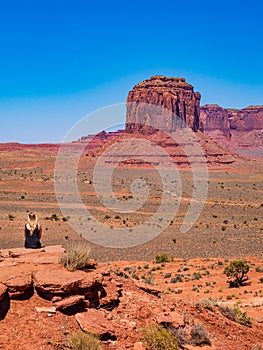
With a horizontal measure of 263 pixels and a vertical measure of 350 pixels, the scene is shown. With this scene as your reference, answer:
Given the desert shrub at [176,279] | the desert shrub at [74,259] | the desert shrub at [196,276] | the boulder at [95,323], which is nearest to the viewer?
the boulder at [95,323]

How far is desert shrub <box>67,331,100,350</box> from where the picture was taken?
20.3ft

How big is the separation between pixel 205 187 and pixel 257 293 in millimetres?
60369

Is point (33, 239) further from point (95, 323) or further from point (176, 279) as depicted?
point (176, 279)

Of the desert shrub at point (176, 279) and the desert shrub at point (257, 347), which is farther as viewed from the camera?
the desert shrub at point (176, 279)

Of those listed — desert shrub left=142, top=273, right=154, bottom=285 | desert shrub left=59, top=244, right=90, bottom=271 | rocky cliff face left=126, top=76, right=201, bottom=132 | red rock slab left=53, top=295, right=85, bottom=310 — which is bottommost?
desert shrub left=142, top=273, right=154, bottom=285

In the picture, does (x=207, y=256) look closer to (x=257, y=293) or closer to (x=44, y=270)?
(x=257, y=293)

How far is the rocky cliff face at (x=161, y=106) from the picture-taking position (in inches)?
4796

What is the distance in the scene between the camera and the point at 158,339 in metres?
6.99

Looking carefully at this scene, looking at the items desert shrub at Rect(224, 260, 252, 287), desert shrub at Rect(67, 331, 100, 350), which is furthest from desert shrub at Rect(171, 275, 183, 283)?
desert shrub at Rect(67, 331, 100, 350)

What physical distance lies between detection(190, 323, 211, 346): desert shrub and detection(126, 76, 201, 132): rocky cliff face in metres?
112

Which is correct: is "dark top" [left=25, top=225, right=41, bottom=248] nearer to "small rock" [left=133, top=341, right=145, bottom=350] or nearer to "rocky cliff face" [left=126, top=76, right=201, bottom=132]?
"small rock" [left=133, top=341, right=145, bottom=350]

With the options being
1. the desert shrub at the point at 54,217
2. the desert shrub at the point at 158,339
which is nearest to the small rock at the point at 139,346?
the desert shrub at the point at 158,339

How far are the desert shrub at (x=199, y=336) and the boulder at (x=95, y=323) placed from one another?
163 centimetres

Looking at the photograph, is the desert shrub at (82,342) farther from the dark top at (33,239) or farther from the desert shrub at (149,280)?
the desert shrub at (149,280)
